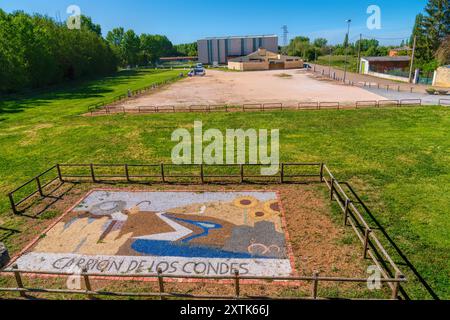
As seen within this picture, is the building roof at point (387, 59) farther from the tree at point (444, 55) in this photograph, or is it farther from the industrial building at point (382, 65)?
the tree at point (444, 55)

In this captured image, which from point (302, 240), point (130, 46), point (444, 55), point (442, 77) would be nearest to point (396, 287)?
point (302, 240)

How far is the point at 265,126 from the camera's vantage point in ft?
90.9

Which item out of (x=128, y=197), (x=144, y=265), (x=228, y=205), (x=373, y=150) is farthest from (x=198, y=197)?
(x=373, y=150)

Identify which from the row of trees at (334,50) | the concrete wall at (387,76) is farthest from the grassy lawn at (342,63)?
the concrete wall at (387,76)

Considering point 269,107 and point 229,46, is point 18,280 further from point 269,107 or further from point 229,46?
point 229,46

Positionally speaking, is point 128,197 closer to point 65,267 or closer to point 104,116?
point 65,267

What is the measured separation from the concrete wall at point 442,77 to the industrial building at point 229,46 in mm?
101310

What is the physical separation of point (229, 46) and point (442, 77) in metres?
109

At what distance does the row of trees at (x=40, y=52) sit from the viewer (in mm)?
53531

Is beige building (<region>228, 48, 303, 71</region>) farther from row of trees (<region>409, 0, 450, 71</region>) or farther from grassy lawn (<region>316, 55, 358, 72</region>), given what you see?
row of trees (<region>409, 0, 450, 71</region>)

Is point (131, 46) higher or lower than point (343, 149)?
higher

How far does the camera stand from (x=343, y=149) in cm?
2112

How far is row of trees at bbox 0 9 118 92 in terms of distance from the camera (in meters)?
53.5

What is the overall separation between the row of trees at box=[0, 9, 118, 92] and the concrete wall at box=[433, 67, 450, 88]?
6819cm
